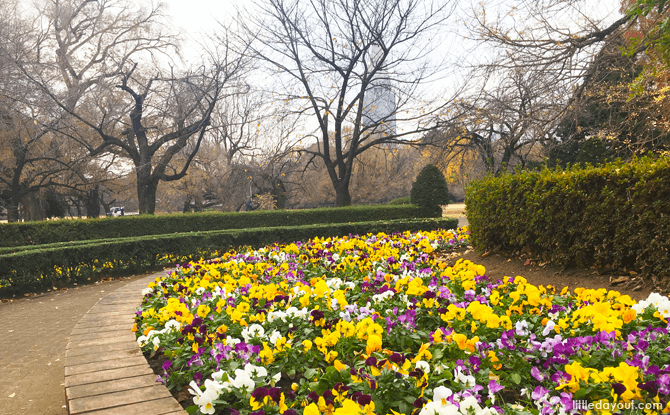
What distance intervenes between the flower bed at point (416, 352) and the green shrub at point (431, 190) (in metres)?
12.7

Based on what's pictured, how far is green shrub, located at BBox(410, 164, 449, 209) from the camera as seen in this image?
15.9 m

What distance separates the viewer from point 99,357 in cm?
259

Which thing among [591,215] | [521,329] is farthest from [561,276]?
[521,329]

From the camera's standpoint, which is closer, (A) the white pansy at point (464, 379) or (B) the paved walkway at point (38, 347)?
(A) the white pansy at point (464, 379)

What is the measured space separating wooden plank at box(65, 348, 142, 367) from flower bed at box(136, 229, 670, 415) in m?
0.10

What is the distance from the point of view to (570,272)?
4516 mm

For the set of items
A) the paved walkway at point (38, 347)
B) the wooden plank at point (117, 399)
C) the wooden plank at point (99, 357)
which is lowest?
the paved walkway at point (38, 347)

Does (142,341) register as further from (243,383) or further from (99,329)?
(243,383)

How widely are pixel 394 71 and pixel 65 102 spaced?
12.1m

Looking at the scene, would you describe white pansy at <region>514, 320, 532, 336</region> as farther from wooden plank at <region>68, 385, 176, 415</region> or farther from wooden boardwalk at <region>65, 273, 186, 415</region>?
wooden plank at <region>68, 385, 176, 415</region>

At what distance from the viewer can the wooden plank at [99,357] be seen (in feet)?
8.29

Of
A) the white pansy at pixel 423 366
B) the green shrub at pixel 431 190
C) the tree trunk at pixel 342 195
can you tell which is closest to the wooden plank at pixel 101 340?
the white pansy at pixel 423 366

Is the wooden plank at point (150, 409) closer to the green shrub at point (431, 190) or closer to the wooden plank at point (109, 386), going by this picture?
the wooden plank at point (109, 386)

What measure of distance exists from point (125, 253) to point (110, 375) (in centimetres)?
662
